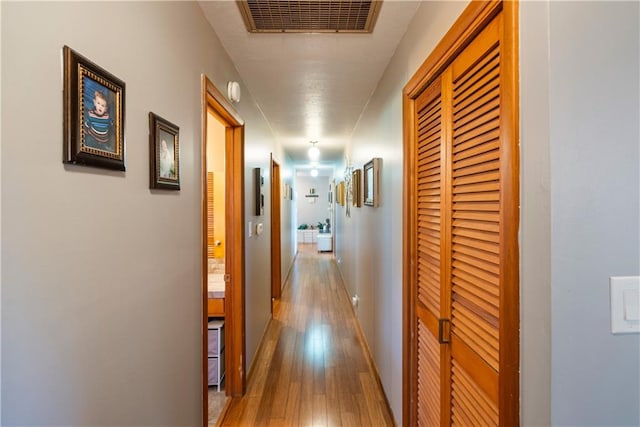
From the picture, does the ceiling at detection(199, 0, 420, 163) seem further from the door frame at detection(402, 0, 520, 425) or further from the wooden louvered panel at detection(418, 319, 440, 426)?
the wooden louvered panel at detection(418, 319, 440, 426)

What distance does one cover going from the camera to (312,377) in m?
2.68

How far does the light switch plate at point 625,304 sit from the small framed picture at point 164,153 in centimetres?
131

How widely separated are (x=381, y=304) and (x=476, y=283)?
145cm

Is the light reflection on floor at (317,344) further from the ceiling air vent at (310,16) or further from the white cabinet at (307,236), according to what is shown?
the white cabinet at (307,236)

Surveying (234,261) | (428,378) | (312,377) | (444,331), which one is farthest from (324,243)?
(444,331)

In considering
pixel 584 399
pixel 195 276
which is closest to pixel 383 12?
pixel 195 276

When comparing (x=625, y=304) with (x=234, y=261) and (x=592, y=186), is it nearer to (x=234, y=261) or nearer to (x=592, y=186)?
(x=592, y=186)

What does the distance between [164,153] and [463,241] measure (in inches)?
43.9

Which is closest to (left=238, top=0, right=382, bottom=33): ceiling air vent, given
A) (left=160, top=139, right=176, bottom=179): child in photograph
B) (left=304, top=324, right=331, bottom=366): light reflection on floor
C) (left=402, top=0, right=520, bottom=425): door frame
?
(left=402, top=0, right=520, bottom=425): door frame

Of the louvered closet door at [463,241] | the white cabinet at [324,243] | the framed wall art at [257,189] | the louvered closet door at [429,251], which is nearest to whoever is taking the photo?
the louvered closet door at [463,241]

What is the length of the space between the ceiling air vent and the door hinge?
1.44 metres

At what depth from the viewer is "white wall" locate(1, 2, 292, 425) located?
63 cm

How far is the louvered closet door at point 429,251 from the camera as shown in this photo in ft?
4.46

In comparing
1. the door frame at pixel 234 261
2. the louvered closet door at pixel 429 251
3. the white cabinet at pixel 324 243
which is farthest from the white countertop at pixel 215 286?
the white cabinet at pixel 324 243
